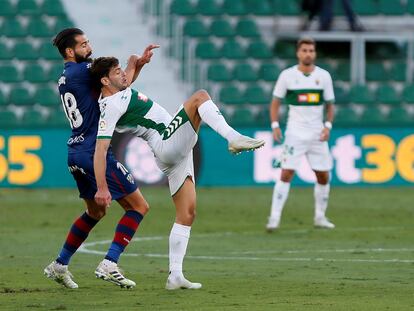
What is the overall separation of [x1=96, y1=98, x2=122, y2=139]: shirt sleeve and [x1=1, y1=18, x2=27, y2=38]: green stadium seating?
16.4 m

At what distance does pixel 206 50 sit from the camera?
1001 inches

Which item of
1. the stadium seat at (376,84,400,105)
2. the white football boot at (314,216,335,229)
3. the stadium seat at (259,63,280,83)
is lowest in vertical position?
the stadium seat at (376,84,400,105)

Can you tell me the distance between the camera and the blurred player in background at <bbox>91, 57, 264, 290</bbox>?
9195 millimetres

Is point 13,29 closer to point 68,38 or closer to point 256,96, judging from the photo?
point 256,96

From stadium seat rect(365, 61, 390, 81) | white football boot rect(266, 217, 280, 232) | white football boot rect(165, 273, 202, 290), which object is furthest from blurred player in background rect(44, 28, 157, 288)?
stadium seat rect(365, 61, 390, 81)

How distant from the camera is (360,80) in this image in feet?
84.3

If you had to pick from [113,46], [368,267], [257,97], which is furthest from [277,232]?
[113,46]

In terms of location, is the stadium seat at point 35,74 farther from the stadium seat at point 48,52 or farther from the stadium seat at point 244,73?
the stadium seat at point 244,73

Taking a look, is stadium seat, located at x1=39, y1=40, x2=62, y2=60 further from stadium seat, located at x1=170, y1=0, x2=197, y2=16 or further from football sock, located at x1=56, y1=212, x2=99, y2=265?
football sock, located at x1=56, y1=212, x2=99, y2=265

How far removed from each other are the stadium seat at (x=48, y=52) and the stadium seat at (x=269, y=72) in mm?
4304

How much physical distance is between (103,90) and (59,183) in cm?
1271

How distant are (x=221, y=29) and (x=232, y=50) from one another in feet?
2.28

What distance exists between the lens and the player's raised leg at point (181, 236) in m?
9.30

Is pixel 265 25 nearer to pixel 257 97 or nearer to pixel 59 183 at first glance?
pixel 257 97
